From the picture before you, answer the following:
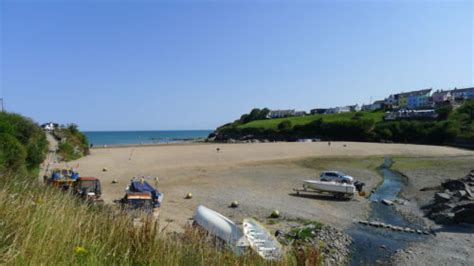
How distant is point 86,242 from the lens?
5.08m

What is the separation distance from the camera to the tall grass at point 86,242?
4250 millimetres

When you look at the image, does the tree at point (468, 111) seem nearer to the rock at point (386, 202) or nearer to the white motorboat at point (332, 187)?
the rock at point (386, 202)

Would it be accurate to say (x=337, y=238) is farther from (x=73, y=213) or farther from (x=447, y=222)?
(x=73, y=213)

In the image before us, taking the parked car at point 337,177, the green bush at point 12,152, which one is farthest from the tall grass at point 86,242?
the parked car at point 337,177

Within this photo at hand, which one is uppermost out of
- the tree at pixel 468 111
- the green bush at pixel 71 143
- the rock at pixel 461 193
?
the tree at pixel 468 111

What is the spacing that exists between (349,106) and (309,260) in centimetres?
19295

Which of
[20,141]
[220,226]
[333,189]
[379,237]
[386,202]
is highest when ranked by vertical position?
[20,141]

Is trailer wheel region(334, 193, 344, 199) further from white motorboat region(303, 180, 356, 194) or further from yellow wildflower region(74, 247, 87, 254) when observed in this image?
yellow wildflower region(74, 247, 87, 254)

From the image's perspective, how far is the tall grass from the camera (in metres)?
4.25

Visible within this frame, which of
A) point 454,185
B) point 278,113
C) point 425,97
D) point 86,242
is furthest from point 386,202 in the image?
point 278,113

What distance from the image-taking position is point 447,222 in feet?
65.4

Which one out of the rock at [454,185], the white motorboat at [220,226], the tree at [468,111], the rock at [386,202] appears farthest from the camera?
the tree at [468,111]

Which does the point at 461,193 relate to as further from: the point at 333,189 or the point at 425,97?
the point at 425,97

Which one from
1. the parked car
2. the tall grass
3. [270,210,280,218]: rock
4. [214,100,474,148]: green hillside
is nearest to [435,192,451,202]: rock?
the parked car
